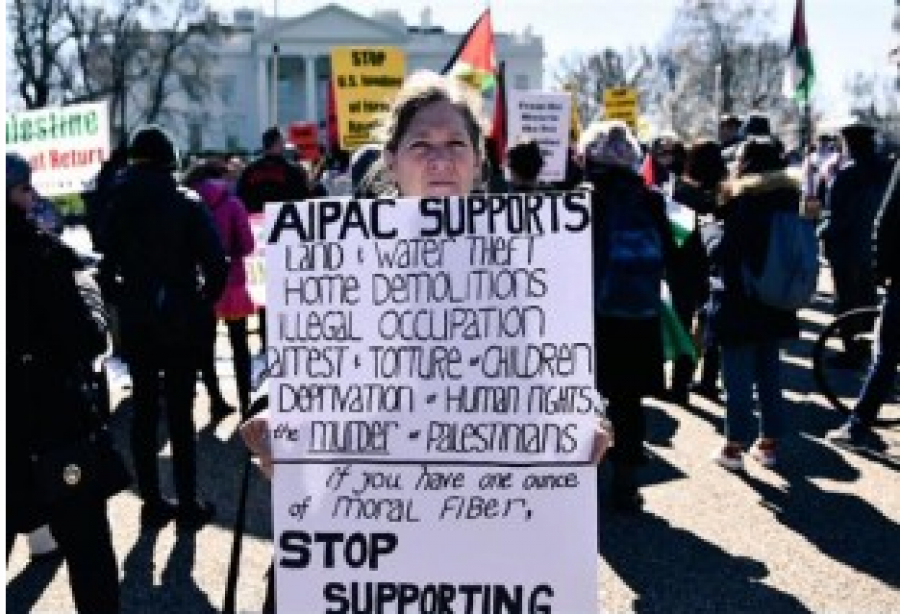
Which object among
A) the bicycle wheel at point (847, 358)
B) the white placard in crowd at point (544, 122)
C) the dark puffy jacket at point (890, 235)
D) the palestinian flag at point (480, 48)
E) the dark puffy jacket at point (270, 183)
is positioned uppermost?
the palestinian flag at point (480, 48)

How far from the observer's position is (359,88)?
372 inches

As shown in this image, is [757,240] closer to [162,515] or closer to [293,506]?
[162,515]

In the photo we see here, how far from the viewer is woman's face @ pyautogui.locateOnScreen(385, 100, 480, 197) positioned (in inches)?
101

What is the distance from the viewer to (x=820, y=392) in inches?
318

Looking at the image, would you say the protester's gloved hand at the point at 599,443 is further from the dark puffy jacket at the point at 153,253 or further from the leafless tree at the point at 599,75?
the leafless tree at the point at 599,75

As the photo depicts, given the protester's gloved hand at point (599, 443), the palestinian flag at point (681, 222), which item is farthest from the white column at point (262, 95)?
the protester's gloved hand at point (599, 443)

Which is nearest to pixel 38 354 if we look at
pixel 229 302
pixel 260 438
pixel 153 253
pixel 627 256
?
pixel 260 438

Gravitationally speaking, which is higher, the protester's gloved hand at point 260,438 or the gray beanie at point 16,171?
the gray beanie at point 16,171

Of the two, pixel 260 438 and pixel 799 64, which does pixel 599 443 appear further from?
pixel 799 64

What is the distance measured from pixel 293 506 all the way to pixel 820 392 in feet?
20.8

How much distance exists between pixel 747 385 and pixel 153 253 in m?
3.16

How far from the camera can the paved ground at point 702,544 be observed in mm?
4484

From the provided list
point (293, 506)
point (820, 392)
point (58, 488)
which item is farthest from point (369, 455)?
point (820, 392)

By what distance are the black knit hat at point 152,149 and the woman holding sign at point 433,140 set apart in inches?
116
